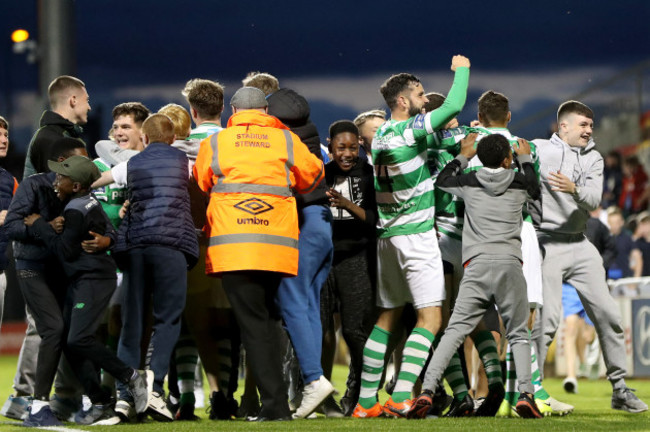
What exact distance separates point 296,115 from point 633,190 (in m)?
15.6

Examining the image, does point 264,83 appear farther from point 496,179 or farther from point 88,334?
point 88,334

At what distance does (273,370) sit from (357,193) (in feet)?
4.91

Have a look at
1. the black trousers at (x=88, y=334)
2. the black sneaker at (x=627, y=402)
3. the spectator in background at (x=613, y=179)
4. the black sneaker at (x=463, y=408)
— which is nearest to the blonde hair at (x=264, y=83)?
the black trousers at (x=88, y=334)

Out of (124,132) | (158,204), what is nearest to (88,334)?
(158,204)

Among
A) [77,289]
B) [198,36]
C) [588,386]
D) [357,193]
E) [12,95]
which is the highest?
[198,36]

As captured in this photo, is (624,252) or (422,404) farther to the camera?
(624,252)

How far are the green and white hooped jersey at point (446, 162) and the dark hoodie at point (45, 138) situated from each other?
8.04 ft

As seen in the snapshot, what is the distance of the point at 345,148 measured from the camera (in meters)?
7.41

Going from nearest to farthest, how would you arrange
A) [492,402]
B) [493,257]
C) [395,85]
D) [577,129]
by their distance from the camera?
[493,257] → [492,402] → [395,85] → [577,129]

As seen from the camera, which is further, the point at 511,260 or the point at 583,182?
the point at 583,182

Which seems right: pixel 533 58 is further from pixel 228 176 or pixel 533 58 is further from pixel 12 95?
pixel 228 176

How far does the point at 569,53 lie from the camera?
39.6 m

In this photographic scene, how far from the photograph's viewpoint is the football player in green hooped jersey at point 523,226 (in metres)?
7.37

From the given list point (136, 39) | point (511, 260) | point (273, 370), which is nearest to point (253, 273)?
point (273, 370)
